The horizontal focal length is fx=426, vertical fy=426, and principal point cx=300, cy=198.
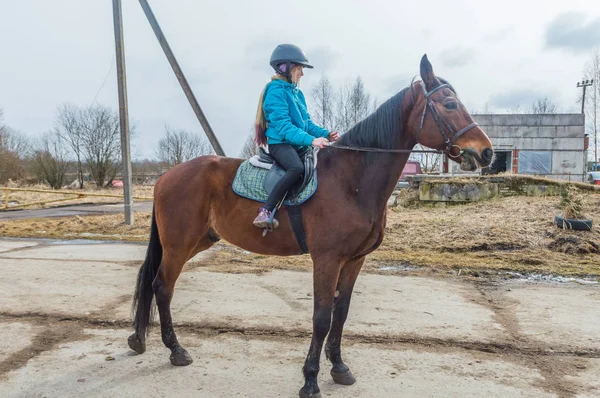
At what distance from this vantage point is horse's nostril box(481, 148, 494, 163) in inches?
110

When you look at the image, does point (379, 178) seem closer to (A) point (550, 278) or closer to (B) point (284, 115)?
(B) point (284, 115)

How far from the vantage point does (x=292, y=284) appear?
224 inches

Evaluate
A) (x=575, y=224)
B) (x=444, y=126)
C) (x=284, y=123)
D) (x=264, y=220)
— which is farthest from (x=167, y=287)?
Answer: (x=575, y=224)

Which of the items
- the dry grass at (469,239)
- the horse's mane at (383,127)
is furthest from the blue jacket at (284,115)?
the dry grass at (469,239)

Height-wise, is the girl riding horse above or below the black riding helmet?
below

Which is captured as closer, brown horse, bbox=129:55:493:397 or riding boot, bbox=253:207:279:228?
brown horse, bbox=129:55:493:397

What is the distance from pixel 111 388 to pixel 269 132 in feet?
7.11

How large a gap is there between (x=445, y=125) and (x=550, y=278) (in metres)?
4.44

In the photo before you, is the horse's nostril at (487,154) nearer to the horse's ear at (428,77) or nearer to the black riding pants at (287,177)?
the horse's ear at (428,77)

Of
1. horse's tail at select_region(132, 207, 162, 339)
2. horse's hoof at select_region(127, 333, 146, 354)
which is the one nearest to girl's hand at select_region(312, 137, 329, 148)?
horse's tail at select_region(132, 207, 162, 339)

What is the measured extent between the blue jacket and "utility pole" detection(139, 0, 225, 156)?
207 inches

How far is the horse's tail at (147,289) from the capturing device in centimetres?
362

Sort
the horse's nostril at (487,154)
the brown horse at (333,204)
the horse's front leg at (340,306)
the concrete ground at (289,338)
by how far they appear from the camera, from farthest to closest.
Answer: the horse's front leg at (340,306), the concrete ground at (289,338), the brown horse at (333,204), the horse's nostril at (487,154)

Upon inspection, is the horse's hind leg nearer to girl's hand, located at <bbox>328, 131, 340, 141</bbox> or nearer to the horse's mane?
girl's hand, located at <bbox>328, 131, 340, 141</bbox>
